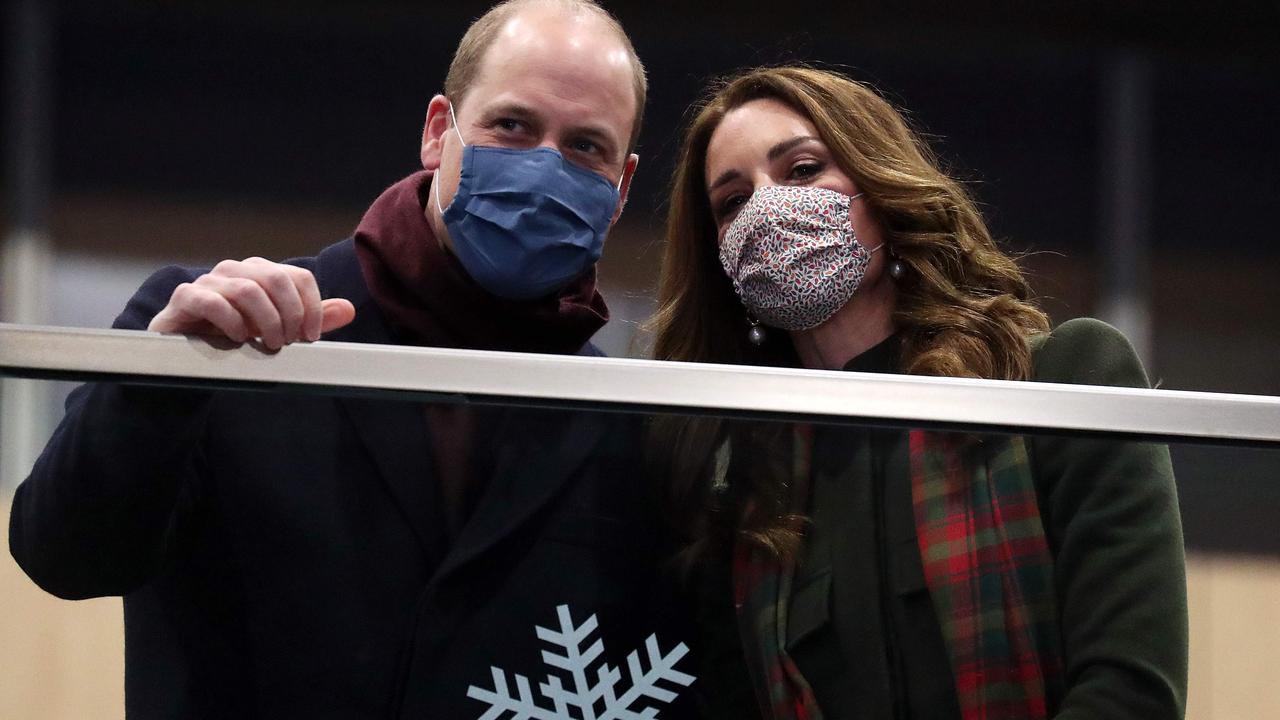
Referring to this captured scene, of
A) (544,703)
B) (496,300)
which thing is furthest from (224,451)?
(496,300)

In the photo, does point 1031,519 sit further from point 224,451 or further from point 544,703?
point 224,451

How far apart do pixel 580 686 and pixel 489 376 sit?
0.26 metres

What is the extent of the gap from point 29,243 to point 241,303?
17.3 ft

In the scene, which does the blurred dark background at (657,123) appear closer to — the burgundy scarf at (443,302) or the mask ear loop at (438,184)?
the mask ear loop at (438,184)

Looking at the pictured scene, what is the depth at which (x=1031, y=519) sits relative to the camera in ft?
3.89

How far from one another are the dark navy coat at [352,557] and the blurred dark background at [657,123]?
15.1 ft

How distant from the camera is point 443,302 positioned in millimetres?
1693

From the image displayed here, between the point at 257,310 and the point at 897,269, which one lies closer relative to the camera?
the point at 257,310

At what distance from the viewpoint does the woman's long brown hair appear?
1751mm

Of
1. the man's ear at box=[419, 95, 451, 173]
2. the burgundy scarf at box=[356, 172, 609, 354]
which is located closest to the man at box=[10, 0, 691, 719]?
the burgundy scarf at box=[356, 172, 609, 354]

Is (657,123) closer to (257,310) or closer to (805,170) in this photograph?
(805,170)

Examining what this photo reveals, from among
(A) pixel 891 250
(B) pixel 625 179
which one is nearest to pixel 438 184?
(B) pixel 625 179

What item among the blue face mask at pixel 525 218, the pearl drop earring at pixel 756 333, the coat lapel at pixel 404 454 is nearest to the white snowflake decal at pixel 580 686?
the coat lapel at pixel 404 454

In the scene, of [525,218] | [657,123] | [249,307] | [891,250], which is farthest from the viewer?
[657,123]
